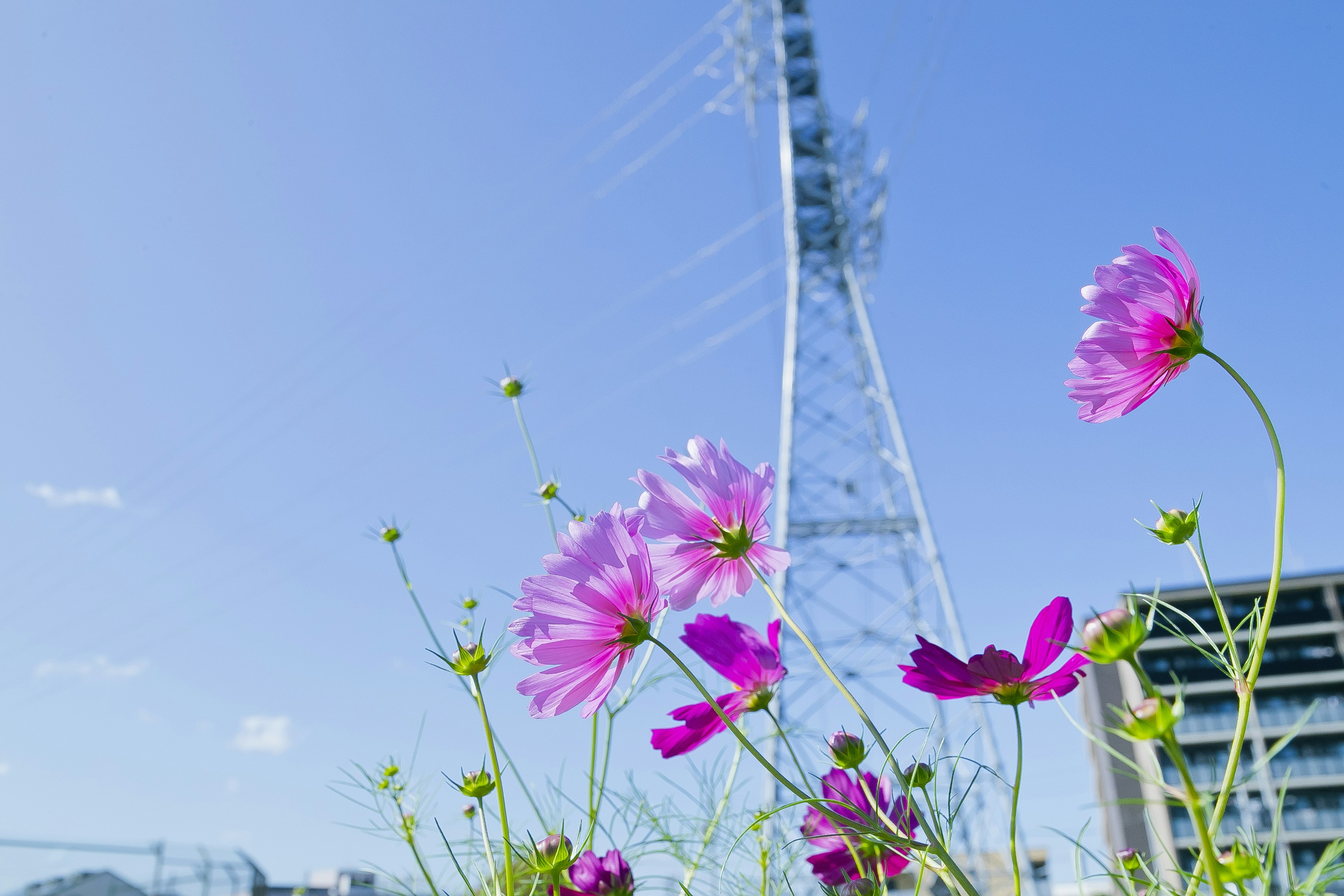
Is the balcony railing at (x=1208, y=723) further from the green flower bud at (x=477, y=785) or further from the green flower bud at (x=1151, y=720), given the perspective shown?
the green flower bud at (x=1151, y=720)

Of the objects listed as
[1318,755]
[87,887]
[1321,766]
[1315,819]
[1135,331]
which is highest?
[1135,331]

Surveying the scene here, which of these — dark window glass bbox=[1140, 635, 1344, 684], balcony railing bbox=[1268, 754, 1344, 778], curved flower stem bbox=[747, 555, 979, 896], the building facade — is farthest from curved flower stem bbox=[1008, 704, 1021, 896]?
balcony railing bbox=[1268, 754, 1344, 778]

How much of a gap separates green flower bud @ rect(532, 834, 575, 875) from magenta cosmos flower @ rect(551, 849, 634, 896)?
0.01 m

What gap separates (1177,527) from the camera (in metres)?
0.33

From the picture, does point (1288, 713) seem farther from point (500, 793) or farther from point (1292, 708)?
point (500, 793)

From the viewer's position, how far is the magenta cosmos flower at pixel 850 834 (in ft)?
1.31

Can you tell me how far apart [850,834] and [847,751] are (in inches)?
1.3

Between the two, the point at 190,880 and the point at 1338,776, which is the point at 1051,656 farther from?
the point at 1338,776

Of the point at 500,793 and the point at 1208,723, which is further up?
the point at 500,793

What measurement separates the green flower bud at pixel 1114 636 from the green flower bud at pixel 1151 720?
11 millimetres

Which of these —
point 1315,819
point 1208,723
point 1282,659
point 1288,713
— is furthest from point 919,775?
point 1282,659

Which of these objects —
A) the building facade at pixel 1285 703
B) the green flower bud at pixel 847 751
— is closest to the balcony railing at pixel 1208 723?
the building facade at pixel 1285 703

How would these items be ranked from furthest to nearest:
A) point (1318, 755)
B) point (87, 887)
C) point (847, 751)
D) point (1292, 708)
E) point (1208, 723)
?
point (1292, 708)
point (1208, 723)
point (1318, 755)
point (87, 887)
point (847, 751)

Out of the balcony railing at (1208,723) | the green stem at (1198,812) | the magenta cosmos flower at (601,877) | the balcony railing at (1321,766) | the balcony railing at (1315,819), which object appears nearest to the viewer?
the green stem at (1198,812)
